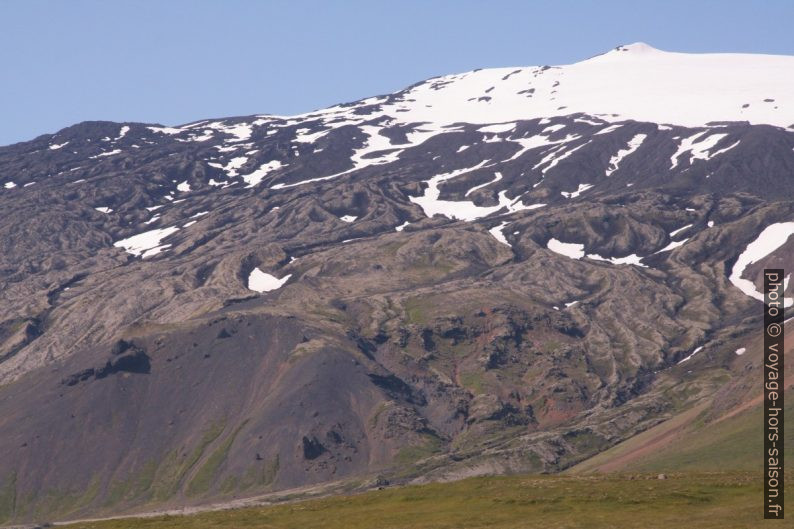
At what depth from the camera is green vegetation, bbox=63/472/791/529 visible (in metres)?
92.7

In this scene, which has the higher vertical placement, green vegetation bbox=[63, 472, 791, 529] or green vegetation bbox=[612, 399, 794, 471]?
green vegetation bbox=[63, 472, 791, 529]

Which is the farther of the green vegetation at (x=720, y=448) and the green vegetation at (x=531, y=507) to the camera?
the green vegetation at (x=720, y=448)

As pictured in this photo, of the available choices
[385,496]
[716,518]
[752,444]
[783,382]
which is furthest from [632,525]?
[783,382]

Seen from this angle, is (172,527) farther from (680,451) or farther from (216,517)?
(680,451)

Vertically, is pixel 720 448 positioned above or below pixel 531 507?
below

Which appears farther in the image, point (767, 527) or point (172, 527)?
point (172, 527)

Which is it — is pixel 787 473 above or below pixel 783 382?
above

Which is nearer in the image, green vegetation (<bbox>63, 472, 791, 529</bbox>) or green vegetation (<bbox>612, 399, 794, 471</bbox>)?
green vegetation (<bbox>63, 472, 791, 529</bbox>)

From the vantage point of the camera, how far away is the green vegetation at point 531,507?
92688mm

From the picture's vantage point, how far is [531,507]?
104312 millimetres

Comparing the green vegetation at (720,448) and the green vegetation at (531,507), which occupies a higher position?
the green vegetation at (531,507)

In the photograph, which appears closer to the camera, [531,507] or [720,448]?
[531,507]

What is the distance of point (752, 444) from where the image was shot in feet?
575

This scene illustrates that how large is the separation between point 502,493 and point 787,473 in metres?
26.4
